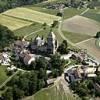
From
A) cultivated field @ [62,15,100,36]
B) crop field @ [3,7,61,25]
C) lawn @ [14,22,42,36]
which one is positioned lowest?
cultivated field @ [62,15,100,36]

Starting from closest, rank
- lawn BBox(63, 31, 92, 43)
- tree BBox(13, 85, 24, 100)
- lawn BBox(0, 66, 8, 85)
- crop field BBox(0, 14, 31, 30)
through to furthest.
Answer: tree BBox(13, 85, 24, 100)
lawn BBox(0, 66, 8, 85)
lawn BBox(63, 31, 92, 43)
crop field BBox(0, 14, 31, 30)

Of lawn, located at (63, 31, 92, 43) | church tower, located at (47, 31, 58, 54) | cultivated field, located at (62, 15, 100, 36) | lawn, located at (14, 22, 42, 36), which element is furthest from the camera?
cultivated field, located at (62, 15, 100, 36)

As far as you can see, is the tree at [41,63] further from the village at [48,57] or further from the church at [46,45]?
the church at [46,45]

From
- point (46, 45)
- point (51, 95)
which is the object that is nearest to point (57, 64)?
point (46, 45)

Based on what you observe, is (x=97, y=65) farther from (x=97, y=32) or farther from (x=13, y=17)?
(x=13, y=17)

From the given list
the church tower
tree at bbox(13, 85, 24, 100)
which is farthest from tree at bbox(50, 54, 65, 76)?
tree at bbox(13, 85, 24, 100)

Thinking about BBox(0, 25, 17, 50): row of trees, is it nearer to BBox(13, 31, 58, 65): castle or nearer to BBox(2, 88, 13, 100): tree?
BBox(13, 31, 58, 65): castle

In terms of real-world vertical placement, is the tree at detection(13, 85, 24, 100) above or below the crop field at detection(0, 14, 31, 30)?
above
